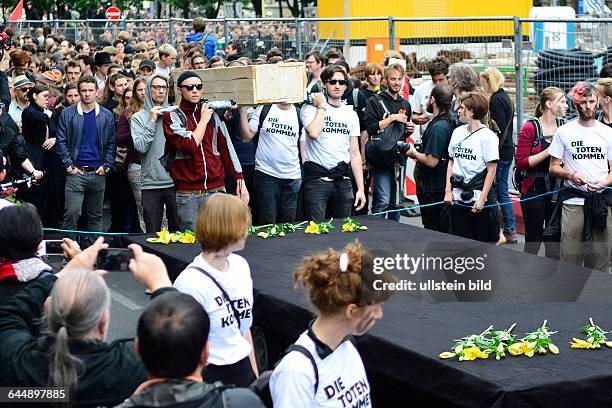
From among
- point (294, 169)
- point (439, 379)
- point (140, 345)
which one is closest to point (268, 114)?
point (294, 169)

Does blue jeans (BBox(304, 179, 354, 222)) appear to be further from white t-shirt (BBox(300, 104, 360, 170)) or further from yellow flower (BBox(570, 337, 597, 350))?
yellow flower (BBox(570, 337, 597, 350))

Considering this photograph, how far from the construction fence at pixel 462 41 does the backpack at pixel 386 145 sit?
3.00m

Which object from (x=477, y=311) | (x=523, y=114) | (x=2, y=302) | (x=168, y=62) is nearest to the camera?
(x=2, y=302)

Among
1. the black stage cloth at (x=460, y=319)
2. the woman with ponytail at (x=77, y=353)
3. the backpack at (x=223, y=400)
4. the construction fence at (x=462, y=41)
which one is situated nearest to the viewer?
the backpack at (x=223, y=400)

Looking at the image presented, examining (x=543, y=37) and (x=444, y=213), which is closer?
(x=444, y=213)

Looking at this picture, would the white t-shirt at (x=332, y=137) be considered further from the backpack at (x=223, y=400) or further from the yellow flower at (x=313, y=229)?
the backpack at (x=223, y=400)

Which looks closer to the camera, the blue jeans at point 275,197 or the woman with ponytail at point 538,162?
the woman with ponytail at point 538,162

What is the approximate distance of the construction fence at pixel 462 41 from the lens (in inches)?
535

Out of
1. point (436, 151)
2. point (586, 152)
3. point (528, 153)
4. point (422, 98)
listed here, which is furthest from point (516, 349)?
point (422, 98)

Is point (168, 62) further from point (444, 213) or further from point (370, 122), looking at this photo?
point (444, 213)

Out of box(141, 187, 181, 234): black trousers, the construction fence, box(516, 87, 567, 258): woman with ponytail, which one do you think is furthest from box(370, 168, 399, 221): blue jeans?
the construction fence

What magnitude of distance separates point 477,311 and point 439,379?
1.11 m

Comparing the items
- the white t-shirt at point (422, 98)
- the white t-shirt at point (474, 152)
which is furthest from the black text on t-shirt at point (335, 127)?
the white t-shirt at point (422, 98)

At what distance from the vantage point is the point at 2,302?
14.6 ft
